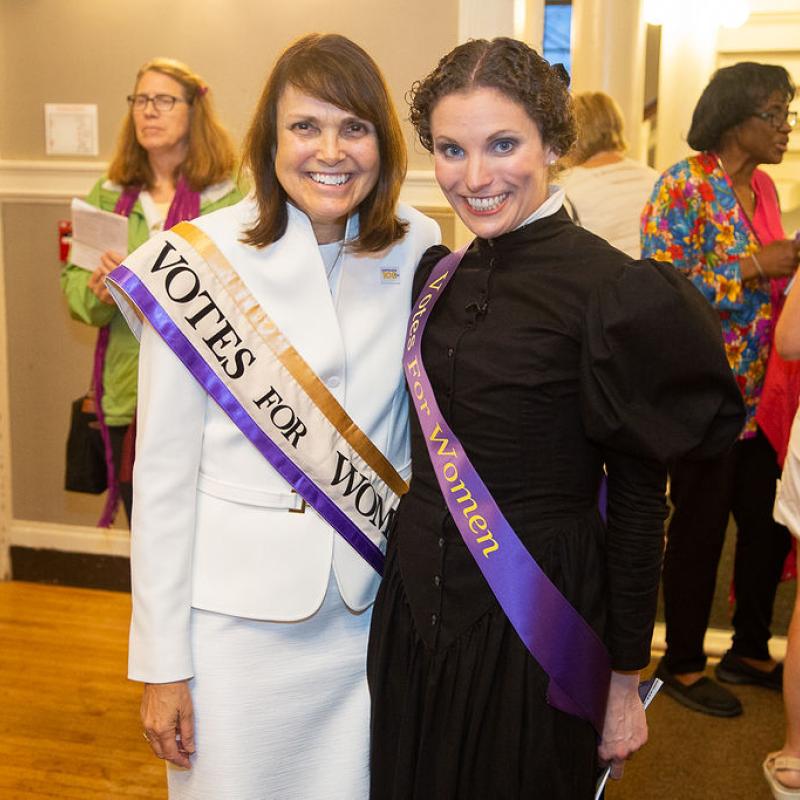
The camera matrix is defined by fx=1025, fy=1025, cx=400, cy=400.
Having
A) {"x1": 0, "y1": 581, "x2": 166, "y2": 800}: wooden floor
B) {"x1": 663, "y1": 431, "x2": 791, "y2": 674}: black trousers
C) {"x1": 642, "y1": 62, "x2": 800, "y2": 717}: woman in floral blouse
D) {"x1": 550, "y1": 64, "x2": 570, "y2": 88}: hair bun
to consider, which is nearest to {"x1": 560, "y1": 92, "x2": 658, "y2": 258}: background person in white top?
{"x1": 642, "y1": 62, "x2": 800, "y2": 717}: woman in floral blouse

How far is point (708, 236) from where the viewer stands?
8.74 feet

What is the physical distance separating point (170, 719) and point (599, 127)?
213cm

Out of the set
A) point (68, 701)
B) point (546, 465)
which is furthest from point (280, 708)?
point (68, 701)

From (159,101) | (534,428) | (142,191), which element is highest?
(159,101)

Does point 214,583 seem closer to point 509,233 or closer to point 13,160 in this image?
point 509,233

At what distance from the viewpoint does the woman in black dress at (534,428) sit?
1.23 meters

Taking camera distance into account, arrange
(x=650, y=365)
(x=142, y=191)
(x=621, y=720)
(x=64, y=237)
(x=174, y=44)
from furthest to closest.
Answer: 1. (x=174, y=44)
2. (x=64, y=237)
3. (x=142, y=191)
4. (x=621, y=720)
5. (x=650, y=365)

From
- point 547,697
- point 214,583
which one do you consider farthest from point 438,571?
point 214,583

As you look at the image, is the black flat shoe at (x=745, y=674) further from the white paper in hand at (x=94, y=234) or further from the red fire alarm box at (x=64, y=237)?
the red fire alarm box at (x=64, y=237)

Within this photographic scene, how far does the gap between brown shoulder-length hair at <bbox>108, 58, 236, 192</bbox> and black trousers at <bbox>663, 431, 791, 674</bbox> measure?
1.51m

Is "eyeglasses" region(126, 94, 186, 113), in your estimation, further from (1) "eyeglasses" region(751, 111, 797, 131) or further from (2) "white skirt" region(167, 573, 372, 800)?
(2) "white skirt" region(167, 573, 372, 800)

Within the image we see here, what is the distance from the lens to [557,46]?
6.14 meters

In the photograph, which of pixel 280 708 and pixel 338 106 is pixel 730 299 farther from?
pixel 280 708

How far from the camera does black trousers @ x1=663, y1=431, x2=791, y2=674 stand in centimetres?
278
